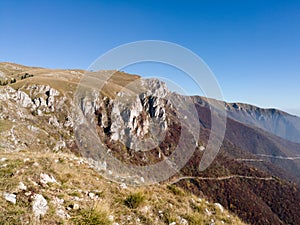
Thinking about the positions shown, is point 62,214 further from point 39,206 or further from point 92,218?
point 92,218

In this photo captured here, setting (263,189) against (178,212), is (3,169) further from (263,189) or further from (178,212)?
(263,189)

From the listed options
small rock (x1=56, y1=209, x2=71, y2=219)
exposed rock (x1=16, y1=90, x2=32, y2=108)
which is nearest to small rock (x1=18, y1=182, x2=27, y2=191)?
small rock (x1=56, y1=209, x2=71, y2=219)

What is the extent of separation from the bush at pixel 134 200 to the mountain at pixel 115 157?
43 mm

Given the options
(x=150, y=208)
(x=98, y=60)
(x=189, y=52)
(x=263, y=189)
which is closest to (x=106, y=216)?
(x=150, y=208)

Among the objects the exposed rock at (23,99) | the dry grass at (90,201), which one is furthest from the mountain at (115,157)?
the exposed rock at (23,99)

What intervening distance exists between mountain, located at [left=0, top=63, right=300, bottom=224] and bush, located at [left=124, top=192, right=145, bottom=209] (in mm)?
43

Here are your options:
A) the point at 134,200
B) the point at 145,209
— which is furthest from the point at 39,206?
the point at 145,209

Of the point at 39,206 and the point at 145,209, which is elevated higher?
the point at 39,206

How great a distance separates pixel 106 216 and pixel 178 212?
3.69m

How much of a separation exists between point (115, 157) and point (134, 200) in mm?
28515

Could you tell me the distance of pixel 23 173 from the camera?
7234 millimetres

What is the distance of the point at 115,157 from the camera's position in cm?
3581

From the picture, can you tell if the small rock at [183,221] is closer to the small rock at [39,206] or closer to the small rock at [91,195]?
the small rock at [91,195]

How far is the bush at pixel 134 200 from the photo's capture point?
793cm
